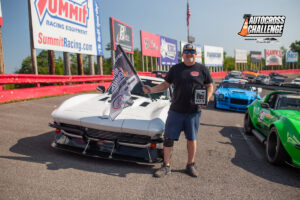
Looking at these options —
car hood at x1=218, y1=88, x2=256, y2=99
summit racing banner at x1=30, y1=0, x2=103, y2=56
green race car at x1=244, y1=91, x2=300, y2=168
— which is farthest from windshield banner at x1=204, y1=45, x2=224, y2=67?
green race car at x1=244, y1=91, x2=300, y2=168

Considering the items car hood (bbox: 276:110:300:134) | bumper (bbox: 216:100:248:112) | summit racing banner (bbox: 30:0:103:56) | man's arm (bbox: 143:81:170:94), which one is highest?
summit racing banner (bbox: 30:0:103:56)

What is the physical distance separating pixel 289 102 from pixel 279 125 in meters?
1.27

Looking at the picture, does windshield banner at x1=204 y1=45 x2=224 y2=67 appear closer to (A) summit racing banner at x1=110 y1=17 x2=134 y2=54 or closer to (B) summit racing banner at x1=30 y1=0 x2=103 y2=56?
(A) summit racing banner at x1=110 y1=17 x2=134 y2=54

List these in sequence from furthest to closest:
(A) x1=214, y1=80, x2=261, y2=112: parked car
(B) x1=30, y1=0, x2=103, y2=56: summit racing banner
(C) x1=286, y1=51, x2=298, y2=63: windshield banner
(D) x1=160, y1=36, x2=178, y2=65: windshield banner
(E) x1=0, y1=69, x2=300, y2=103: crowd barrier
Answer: (C) x1=286, y1=51, x2=298, y2=63: windshield banner → (D) x1=160, y1=36, x2=178, y2=65: windshield banner → (B) x1=30, y1=0, x2=103, y2=56: summit racing banner → (A) x1=214, y1=80, x2=261, y2=112: parked car → (E) x1=0, y1=69, x2=300, y2=103: crowd barrier

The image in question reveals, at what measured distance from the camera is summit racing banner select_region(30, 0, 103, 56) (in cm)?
1124

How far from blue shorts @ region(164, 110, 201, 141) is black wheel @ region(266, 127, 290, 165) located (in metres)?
1.46

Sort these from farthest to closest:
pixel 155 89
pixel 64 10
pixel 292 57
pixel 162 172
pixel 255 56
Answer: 1. pixel 292 57
2. pixel 255 56
3. pixel 64 10
4. pixel 155 89
5. pixel 162 172

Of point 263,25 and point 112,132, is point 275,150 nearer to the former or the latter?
point 112,132

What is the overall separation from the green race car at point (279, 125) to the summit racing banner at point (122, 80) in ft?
7.85

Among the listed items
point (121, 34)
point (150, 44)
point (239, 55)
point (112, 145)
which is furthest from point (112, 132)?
point (239, 55)

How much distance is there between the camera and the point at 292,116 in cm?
402

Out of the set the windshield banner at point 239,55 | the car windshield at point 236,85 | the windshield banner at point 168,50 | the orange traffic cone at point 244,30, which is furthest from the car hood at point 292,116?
the windshield banner at point 239,55

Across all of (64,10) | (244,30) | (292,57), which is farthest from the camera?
(292,57)

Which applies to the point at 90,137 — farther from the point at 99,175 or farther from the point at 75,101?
the point at 75,101
